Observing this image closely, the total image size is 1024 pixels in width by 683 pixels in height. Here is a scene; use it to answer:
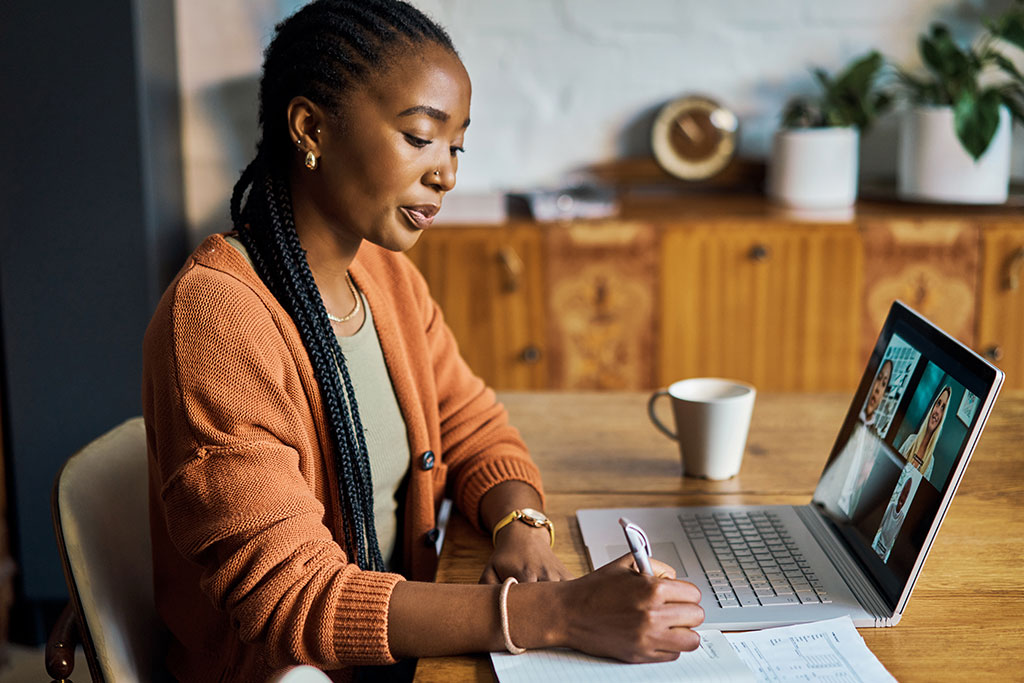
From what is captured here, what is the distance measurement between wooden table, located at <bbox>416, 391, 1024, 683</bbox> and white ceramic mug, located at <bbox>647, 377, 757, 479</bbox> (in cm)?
2

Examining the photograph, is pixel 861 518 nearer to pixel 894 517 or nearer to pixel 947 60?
pixel 894 517

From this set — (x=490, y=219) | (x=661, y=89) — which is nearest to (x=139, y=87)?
(x=490, y=219)

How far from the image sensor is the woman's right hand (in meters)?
0.83

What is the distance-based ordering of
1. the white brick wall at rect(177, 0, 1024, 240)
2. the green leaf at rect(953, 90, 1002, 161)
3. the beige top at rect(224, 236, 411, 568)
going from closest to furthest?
the beige top at rect(224, 236, 411, 568), the green leaf at rect(953, 90, 1002, 161), the white brick wall at rect(177, 0, 1024, 240)

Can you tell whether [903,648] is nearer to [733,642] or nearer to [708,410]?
[733,642]

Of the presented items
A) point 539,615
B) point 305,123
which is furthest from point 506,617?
point 305,123

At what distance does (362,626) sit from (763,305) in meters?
1.73

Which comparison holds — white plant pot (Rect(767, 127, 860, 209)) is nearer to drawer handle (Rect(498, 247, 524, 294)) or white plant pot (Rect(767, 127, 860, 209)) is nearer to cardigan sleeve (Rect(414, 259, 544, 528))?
drawer handle (Rect(498, 247, 524, 294))

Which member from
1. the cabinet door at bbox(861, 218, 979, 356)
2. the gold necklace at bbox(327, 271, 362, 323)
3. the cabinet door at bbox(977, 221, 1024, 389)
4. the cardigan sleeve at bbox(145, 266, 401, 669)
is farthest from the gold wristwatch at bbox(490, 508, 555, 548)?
the cabinet door at bbox(977, 221, 1024, 389)

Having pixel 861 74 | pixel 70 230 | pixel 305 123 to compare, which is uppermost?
pixel 861 74

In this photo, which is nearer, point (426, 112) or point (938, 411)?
point (938, 411)

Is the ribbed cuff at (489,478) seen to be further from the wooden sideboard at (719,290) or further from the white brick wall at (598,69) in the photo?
the white brick wall at (598,69)

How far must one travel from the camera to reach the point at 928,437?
0.92 metres

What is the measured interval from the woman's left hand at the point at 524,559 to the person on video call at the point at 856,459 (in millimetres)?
320
